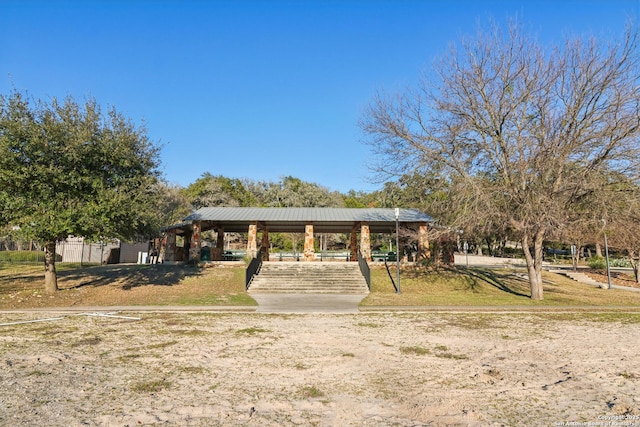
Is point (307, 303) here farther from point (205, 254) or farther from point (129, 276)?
point (205, 254)

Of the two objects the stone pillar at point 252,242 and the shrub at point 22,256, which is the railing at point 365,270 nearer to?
the stone pillar at point 252,242

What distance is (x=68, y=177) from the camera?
44.0ft

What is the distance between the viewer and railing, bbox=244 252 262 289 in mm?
18209

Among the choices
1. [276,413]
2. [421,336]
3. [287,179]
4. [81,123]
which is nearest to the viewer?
[276,413]

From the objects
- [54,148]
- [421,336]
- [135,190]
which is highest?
[54,148]

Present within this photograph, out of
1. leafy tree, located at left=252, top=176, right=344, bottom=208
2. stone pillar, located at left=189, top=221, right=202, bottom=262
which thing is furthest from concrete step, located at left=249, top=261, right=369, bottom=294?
leafy tree, located at left=252, top=176, right=344, bottom=208

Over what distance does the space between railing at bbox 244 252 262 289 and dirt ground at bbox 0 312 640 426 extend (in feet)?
Answer: 28.8

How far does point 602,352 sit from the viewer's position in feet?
21.7

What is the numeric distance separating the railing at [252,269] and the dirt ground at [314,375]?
878 cm

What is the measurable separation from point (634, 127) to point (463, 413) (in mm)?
14365

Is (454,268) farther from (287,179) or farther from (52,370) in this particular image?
(287,179)

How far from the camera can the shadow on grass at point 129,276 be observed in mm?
17922

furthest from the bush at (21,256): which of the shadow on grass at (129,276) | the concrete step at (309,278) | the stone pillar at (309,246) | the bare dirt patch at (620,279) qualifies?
the bare dirt patch at (620,279)

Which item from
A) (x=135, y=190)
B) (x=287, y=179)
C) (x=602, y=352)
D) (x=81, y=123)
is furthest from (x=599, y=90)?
(x=287, y=179)
